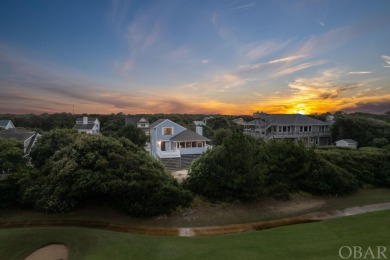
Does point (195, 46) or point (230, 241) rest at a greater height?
point (195, 46)

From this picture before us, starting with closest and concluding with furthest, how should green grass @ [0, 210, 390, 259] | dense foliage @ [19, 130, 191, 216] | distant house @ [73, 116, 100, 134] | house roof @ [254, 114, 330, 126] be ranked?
green grass @ [0, 210, 390, 259]
dense foliage @ [19, 130, 191, 216]
house roof @ [254, 114, 330, 126]
distant house @ [73, 116, 100, 134]

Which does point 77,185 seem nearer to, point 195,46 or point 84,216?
point 84,216

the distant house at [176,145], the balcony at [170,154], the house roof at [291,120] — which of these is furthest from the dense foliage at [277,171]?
the house roof at [291,120]

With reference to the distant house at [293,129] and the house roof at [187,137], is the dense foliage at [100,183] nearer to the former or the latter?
the house roof at [187,137]

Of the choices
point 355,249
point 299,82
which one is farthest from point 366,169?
point 355,249

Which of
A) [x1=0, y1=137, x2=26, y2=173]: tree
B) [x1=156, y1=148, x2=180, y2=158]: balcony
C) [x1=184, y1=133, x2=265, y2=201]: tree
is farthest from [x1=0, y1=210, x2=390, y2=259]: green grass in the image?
[x1=156, y1=148, x2=180, y2=158]: balcony

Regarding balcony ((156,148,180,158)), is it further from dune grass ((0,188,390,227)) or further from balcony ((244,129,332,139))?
balcony ((244,129,332,139))

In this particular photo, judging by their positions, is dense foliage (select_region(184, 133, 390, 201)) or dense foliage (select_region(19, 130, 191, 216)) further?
dense foliage (select_region(184, 133, 390, 201))

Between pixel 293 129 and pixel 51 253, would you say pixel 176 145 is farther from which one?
pixel 293 129
